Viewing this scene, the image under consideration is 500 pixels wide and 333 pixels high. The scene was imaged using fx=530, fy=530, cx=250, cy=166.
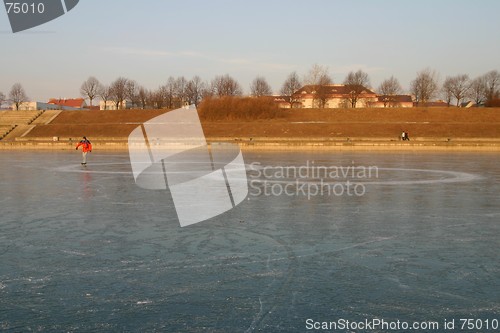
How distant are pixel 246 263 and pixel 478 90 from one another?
10882 cm

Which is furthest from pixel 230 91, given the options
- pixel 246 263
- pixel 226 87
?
pixel 246 263

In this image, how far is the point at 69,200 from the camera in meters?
12.8

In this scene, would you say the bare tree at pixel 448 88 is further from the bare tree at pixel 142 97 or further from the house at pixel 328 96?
the bare tree at pixel 142 97

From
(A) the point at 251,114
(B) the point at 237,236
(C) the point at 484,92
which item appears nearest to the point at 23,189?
(B) the point at 237,236

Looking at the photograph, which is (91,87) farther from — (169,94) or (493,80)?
(493,80)

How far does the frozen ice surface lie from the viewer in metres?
5.03

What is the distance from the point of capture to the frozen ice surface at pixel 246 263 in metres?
5.03

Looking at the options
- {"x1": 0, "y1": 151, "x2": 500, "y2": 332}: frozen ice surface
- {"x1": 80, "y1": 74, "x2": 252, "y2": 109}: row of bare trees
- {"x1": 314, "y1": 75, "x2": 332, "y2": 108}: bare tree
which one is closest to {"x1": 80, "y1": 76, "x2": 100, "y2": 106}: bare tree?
{"x1": 80, "y1": 74, "x2": 252, "y2": 109}: row of bare trees

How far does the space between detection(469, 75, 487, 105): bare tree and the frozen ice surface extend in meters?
101

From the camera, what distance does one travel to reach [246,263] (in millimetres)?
6883

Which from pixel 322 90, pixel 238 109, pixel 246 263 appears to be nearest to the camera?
pixel 246 263

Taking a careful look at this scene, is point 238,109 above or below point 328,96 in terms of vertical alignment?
below

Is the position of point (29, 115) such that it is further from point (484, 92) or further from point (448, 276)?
point (484, 92)

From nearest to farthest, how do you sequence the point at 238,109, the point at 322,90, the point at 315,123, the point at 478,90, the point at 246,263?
1. the point at 246,263
2. the point at 315,123
3. the point at 238,109
4. the point at 322,90
5. the point at 478,90
